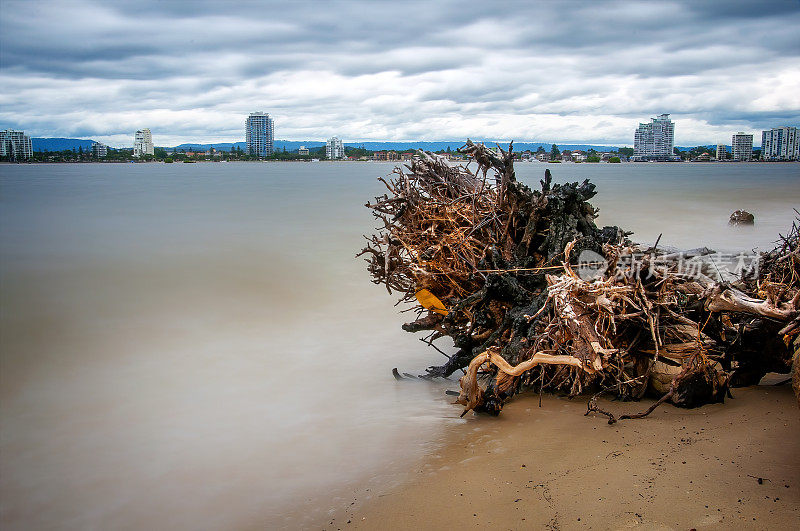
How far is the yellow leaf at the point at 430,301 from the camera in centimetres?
673

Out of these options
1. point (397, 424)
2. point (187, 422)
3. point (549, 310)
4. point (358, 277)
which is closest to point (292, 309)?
point (358, 277)

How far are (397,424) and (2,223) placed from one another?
29159mm

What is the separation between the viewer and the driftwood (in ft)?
16.4

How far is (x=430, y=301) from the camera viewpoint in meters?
6.77

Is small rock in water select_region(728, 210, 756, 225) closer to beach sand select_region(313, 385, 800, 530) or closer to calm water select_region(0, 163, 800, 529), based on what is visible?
calm water select_region(0, 163, 800, 529)

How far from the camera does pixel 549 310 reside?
5.42 meters

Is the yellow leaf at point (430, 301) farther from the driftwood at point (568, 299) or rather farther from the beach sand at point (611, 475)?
the beach sand at point (611, 475)

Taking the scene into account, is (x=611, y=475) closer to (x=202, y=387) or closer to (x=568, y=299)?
(x=568, y=299)

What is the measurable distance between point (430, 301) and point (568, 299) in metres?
2.00

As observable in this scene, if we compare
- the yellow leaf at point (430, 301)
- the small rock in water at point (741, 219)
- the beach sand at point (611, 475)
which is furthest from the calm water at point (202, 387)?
the small rock in water at point (741, 219)

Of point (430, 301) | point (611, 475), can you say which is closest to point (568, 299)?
point (611, 475)

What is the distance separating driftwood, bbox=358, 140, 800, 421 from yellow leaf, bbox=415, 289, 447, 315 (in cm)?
2

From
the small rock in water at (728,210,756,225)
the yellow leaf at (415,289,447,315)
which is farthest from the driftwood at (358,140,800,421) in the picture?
the small rock in water at (728,210,756,225)

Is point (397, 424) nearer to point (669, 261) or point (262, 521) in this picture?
point (262, 521)
